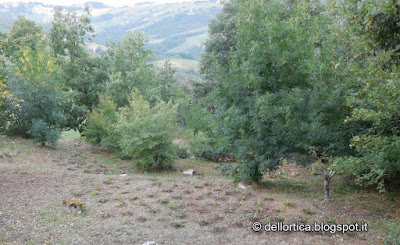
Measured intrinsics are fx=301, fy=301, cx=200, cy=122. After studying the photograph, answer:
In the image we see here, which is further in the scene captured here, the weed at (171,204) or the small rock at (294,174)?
the small rock at (294,174)

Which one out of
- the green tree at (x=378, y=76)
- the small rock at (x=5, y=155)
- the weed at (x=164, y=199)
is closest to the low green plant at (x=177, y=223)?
the weed at (x=164, y=199)

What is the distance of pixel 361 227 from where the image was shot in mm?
5680

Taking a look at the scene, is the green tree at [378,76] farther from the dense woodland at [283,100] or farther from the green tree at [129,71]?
the green tree at [129,71]

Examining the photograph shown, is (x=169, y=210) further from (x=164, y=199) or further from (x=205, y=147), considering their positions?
(x=205, y=147)

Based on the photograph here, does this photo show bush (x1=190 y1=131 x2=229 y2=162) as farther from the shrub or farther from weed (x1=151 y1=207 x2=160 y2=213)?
weed (x1=151 y1=207 x2=160 y2=213)

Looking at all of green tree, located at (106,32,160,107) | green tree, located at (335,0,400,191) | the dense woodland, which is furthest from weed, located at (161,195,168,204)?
green tree, located at (106,32,160,107)

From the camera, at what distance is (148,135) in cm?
1150

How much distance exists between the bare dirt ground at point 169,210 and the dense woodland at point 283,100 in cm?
87

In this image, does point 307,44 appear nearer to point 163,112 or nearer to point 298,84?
point 298,84

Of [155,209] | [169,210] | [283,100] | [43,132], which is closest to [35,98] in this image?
[43,132]

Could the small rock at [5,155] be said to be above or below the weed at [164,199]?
above

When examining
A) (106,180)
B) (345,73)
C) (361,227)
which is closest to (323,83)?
(345,73)

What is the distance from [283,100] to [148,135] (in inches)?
233

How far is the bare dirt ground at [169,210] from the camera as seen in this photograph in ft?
18.0
